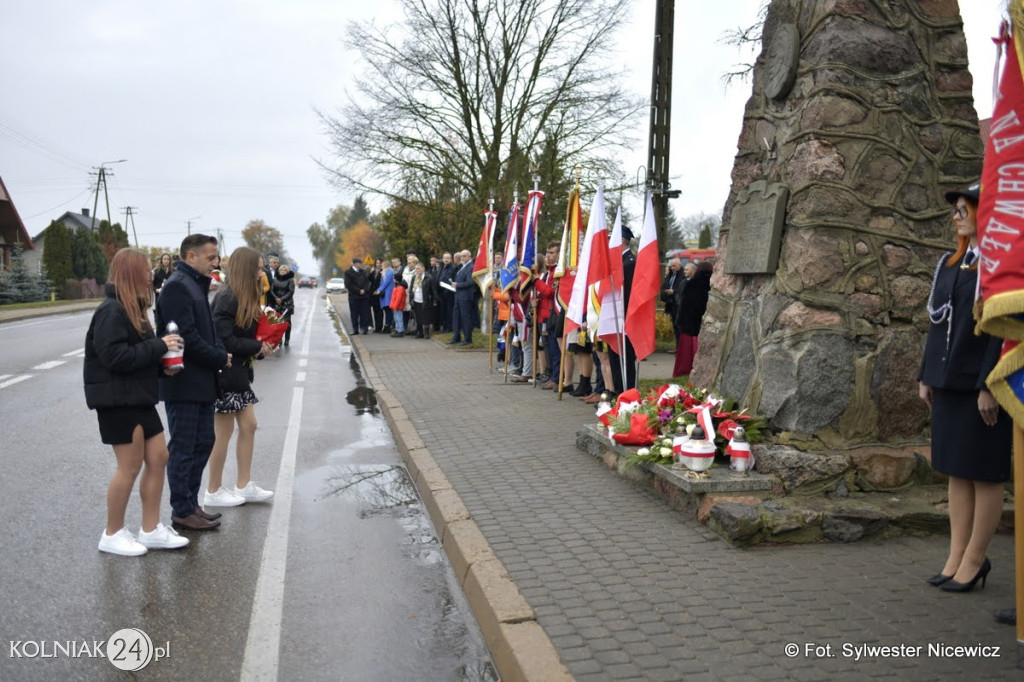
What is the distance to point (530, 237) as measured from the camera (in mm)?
12375

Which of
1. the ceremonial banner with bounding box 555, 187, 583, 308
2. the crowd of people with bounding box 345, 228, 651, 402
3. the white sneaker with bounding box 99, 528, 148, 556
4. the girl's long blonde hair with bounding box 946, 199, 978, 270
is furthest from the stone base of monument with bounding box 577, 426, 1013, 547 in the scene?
the ceremonial banner with bounding box 555, 187, 583, 308

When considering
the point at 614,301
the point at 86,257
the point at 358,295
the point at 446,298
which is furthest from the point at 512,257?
the point at 86,257

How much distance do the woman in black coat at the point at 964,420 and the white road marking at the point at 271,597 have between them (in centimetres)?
342

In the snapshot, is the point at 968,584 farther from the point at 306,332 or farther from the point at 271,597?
the point at 306,332

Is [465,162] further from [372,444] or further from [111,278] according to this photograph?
[111,278]

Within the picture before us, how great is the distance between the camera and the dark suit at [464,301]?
19.9m

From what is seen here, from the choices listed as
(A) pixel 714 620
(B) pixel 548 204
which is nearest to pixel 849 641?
(A) pixel 714 620

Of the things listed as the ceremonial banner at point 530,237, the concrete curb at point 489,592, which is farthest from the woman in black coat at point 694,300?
the concrete curb at point 489,592

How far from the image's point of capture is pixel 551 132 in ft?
87.5

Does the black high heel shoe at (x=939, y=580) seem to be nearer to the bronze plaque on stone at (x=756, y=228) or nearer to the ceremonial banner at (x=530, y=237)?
the bronze plaque on stone at (x=756, y=228)

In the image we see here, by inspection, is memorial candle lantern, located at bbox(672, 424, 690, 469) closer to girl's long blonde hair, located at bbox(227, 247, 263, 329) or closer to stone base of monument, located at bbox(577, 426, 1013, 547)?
stone base of monument, located at bbox(577, 426, 1013, 547)

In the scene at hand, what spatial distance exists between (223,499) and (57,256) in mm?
51705

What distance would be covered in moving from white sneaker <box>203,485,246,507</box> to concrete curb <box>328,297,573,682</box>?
4.64 ft

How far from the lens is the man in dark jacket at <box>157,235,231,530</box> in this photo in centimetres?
574
